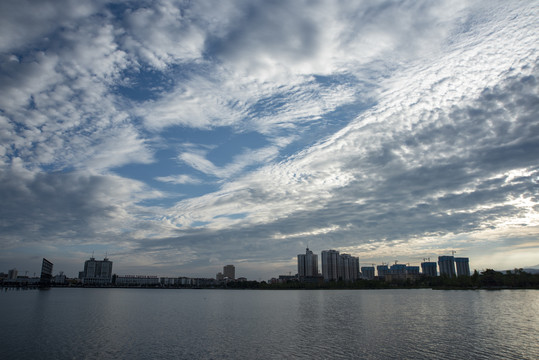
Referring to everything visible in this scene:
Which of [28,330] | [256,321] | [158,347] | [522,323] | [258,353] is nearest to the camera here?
[258,353]

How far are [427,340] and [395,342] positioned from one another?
5.13 meters

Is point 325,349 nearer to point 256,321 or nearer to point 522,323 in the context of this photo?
point 256,321

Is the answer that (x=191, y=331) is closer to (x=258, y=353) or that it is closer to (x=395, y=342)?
(x=258, y=353)

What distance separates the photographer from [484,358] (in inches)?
1519

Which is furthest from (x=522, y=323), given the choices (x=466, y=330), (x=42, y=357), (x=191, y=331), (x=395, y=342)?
(x=42, y=357)

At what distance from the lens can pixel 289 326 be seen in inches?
2564

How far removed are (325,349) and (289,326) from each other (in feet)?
72.6

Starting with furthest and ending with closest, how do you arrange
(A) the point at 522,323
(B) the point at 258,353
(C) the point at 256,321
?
(C) the point at 256,321, (A) the point at 522,323, (B) the point at 258,353

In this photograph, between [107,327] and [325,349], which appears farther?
[107,327]

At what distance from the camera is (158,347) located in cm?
4609

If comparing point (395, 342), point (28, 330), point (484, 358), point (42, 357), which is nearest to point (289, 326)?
point (395, 342)

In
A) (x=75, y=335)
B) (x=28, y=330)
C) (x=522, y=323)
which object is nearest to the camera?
(x=75, y=335)

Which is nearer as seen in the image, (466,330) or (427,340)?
(427,340)

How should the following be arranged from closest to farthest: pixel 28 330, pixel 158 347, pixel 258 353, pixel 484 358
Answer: pixel 484 358 < pixel 258 353 < pixel 158 347 < pixel 28 330
